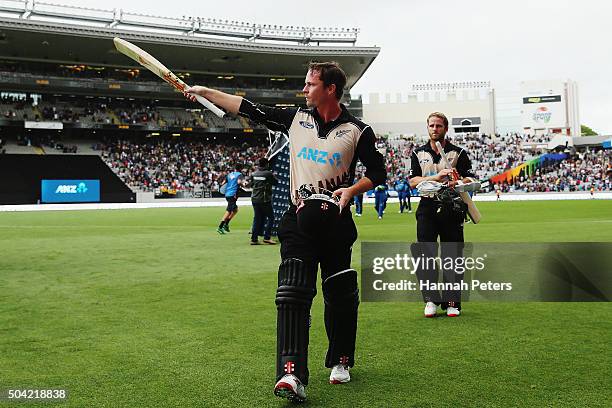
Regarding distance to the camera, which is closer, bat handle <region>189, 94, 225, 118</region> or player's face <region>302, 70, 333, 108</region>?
player's face <region>302, 70, 333, 108</region>

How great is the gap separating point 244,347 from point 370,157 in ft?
6.71

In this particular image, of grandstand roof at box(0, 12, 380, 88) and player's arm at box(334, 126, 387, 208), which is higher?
grandstand roof at box(0, 12, 380, 88)

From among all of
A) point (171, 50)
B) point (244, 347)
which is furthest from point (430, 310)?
point (171, 50)

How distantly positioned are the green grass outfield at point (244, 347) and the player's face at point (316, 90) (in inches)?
78.0

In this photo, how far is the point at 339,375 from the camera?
13.7 ft

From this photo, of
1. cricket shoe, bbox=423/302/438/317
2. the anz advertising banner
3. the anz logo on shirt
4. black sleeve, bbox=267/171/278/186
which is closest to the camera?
the anz logo on shirt

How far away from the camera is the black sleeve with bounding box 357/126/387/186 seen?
420cm

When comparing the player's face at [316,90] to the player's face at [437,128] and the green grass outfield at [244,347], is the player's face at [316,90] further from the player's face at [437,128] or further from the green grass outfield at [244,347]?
the player's face at [437,128]

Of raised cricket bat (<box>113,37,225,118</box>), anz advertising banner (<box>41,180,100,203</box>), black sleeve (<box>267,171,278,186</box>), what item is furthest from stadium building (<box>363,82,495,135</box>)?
raised cricket bat (<box>113,37,225,118</box>)

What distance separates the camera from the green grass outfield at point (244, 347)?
12.7ft

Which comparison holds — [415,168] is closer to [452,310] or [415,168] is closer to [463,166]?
[463,166]

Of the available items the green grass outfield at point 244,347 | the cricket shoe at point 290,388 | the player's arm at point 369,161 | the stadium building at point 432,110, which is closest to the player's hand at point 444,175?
the green grass outfield at point 244,347

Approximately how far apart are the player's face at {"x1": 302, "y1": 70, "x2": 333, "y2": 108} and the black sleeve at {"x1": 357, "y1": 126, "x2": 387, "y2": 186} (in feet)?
1.23

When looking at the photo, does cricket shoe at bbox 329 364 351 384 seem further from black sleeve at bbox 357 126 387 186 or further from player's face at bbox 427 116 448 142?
player's face at bbox 427 116 448 142
